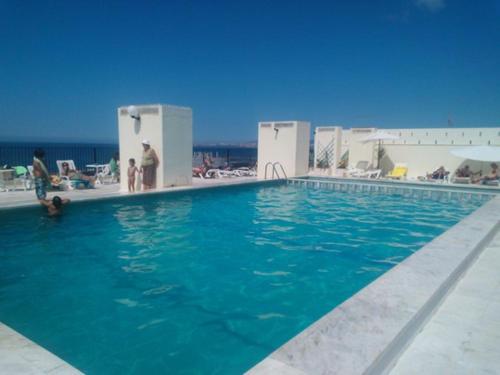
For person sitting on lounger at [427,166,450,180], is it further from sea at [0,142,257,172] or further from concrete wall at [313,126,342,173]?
sea at [0,142,257,172]

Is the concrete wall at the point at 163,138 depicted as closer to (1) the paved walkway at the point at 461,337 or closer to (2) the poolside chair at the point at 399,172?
(1) the paved walkway at the point at 461,337

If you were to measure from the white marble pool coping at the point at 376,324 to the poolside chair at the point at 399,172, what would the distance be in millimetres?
11074

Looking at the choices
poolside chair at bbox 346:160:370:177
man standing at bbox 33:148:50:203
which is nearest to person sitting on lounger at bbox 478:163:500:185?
poolside chair at bbox 346:160:370:177

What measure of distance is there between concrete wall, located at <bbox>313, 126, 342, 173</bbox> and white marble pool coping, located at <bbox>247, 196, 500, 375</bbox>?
12.5m

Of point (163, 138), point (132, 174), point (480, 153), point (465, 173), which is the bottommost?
point (132, 174)

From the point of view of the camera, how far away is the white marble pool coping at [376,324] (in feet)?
6.03

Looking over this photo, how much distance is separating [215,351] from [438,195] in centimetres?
1001

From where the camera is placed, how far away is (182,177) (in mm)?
10383

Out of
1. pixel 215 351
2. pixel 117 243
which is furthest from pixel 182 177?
pixel 215 351

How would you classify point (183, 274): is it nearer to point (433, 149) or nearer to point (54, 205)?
point (54, 205)

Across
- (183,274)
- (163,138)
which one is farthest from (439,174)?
(183,274)

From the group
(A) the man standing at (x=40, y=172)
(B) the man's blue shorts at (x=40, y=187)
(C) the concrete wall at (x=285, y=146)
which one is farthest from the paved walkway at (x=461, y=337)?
(C) the concrete wall at (x=285, y=146)

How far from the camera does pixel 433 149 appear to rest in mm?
14406

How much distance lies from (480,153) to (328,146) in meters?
6.30
